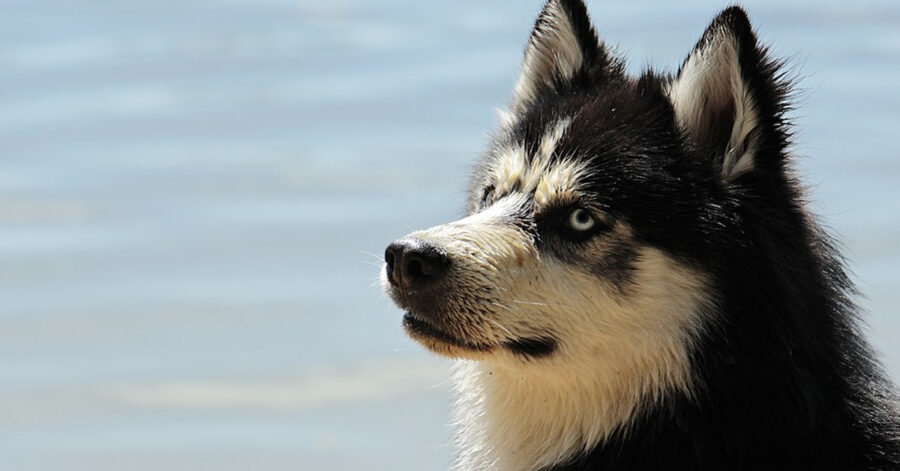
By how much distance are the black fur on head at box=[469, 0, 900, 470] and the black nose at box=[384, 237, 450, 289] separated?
0.37 meters

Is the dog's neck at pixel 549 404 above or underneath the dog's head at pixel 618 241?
underneath

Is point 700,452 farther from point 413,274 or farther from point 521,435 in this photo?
point 413,274

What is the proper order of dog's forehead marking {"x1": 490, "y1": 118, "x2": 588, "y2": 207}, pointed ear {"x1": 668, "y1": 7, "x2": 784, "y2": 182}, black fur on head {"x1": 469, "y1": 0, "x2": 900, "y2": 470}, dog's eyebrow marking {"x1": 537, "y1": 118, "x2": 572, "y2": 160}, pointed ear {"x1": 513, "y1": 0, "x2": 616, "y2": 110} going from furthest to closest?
pointed ear {"x1": 513, "y1": 0, "x2": 616, "y2": 110}
dog's eyebrow marking {"x1": 537, "y1": 118, "x2": 572, "y2": 160}
dog's forehead marking {"x1": 490, "y1": 118, "x2": 588, "y2": 207}
pointed ear {"x1": 668, "y1": 7, "x2": 784, "y2": 182}
black fur on head {"x1": 469, "y1": 0, "x2": 900, "y2": 470}

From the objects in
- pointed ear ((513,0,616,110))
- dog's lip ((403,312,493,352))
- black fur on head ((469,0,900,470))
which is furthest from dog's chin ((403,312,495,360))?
pointed ear ((513,0,616,110))

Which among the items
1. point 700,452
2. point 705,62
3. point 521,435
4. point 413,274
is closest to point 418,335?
point 413,274

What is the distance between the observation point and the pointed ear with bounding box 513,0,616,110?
4.82 metres

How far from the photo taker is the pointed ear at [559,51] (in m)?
4.82

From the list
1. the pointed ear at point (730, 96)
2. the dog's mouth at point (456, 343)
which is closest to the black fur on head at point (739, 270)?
the pointed ear at point (730, 96)

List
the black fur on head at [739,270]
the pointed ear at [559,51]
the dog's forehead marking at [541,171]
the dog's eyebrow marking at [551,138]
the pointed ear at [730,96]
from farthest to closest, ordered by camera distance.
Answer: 1. the pointed ear at [559,51]
2. the dog's eyebrow marking at [551,138]
3. the dog's forehead marking at [541,171]
4. the pointed ear at [730,96]
5. the black fur on head at [739,270]

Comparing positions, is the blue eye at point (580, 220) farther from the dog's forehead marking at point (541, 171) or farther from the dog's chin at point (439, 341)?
the dog's chin at point (439, 341)

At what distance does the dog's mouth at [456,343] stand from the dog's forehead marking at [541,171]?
1.55ft

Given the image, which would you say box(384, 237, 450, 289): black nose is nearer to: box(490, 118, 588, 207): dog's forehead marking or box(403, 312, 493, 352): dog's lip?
box(403, 312, 493, 352): dog's lip

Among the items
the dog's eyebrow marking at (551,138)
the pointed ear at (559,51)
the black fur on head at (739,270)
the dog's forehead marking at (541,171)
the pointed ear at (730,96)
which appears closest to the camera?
the black fur on head at (739,270)

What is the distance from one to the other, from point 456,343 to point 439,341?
5 cm
